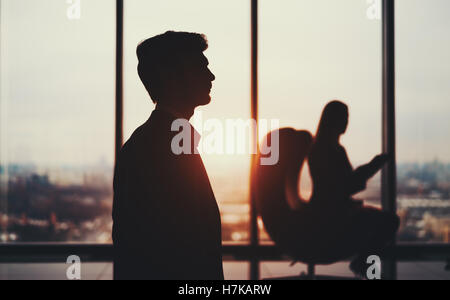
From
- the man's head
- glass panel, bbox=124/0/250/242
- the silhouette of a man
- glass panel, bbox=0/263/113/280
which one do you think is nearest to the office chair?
glass panel, bbox=124/0/250/242

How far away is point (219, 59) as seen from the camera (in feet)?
15.4

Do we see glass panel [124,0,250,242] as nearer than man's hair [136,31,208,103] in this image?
No

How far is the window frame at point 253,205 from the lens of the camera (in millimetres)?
4660

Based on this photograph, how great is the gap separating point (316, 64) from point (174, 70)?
3656 mm

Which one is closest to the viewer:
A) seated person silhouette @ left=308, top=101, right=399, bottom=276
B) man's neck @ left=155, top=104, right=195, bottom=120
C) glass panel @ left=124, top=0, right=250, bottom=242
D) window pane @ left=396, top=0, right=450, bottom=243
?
man's neck @ left=155, top=104, right=195, bottom=120

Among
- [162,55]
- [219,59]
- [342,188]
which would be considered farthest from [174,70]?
[219,59]

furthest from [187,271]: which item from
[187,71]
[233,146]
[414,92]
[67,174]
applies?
[414,92]

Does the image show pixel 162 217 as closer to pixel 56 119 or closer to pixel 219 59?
pixel 219 59

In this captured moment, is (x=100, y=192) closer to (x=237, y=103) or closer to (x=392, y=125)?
(x=237, y=103)

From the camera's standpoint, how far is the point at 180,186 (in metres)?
1.15

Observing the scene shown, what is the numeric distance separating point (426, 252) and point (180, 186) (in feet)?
14.2

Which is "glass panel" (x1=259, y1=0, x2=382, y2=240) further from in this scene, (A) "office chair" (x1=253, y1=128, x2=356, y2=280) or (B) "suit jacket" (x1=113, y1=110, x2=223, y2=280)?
(B) "suit jacket" (x1=113, y1=110, x2=223, y2=280)

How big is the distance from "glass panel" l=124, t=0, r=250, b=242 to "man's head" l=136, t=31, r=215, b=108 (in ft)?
10.7

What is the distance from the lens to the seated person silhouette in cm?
332
